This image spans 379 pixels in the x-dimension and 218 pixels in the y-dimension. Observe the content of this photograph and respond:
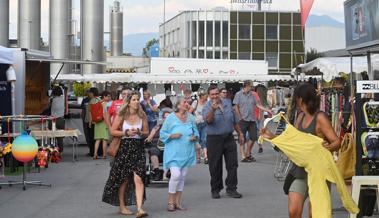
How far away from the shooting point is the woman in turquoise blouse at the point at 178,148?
1031 centimetres

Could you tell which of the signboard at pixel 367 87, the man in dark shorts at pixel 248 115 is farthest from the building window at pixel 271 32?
the signboard at pixel 367 87

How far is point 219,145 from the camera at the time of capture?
37.8ft

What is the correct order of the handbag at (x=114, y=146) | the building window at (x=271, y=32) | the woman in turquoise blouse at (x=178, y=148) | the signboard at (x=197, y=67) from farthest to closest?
1. the building window at (x=271, y=32)
2. the signboard at (x=197, y=67)
3. the woman in turquoise blouse at (x=178, y=148)
4. the handbag at (x=114, y=146)

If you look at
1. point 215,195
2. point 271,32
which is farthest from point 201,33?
point 215,195

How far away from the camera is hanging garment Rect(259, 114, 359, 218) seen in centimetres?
710

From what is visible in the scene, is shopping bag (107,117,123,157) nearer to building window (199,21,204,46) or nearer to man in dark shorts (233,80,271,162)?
man in dark shorts (233,80,271,162)

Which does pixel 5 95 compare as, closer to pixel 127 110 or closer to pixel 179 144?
pixel 127 110

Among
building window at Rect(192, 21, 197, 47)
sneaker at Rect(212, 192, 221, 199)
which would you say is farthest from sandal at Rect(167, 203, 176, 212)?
building window at Rect(192, 21, 197, 47)

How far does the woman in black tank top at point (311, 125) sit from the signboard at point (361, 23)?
9.47ft

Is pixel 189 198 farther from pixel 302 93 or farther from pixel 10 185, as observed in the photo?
pixel 302 93

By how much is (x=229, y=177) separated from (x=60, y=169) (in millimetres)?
5443

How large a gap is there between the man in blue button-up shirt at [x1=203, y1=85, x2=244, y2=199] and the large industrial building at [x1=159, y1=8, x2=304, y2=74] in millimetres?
67252

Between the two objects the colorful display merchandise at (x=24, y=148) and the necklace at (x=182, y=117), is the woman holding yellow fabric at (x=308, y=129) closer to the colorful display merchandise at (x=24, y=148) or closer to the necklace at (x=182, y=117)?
the necklace at (x=182, y=117)

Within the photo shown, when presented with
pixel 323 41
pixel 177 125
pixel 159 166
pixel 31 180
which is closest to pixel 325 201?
pixel 177 125
